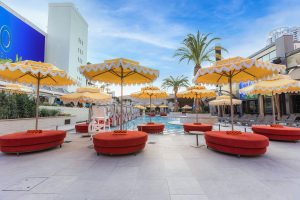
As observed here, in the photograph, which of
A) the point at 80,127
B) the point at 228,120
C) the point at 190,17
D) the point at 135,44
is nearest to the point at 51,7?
the point at 135,44

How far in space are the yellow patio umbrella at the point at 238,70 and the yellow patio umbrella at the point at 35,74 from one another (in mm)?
4933

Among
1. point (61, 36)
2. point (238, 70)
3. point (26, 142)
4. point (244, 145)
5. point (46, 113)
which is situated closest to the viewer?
point (244, 145)

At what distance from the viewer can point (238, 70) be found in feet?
19.5

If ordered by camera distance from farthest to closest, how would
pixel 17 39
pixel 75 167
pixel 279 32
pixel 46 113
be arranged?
pixel 17 39 → pixel 279 32 → pixel 46 113 → pixel 75 167

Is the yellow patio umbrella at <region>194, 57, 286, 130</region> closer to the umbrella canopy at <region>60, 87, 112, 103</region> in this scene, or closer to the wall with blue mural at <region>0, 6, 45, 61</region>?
the umbrella canopy at <region>60, 87, 112, 103</region>

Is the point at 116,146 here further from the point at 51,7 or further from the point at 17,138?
the point at 51,7

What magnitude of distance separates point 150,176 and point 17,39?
39475mm

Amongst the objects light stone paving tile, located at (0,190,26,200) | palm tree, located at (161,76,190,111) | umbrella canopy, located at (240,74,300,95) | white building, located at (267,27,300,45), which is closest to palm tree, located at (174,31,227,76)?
umbrella canopy, located at (240,74,300,95)

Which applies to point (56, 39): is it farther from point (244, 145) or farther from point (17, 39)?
point (244, 145)

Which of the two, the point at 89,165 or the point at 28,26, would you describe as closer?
the point at 89,165

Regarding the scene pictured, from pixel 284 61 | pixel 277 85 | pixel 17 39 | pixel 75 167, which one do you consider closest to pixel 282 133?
pixel 277 85

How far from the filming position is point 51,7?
4059cm

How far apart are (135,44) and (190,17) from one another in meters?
6.03

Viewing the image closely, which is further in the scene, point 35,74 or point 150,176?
point 35,74
